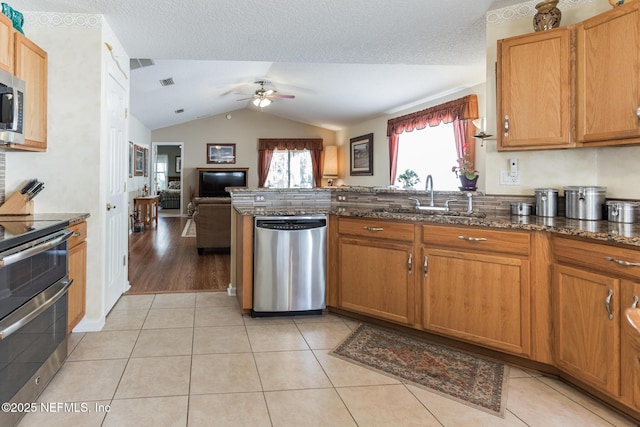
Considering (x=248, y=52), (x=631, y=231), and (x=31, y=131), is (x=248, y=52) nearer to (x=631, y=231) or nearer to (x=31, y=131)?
(x=31, y=131)

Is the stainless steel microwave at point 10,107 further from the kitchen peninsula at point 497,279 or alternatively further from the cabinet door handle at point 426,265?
the cabinet door handle at point 426,265

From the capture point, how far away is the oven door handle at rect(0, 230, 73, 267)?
1.49 metres

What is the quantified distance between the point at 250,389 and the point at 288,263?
1.11 metres

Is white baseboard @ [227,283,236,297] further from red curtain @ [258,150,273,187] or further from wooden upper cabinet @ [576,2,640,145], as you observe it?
red curtain @ [258,150,273,187]

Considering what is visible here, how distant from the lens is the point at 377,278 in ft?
9.21

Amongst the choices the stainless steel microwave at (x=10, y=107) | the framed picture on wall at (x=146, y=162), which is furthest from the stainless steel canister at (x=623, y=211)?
the framed picture on wall at (x=146, y=162)

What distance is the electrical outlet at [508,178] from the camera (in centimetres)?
277

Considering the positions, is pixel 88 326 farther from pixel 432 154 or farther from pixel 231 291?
pixel 432 154

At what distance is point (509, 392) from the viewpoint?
1.99 meters

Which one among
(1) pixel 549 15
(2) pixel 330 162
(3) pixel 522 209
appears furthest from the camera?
(2) pixel 330 162

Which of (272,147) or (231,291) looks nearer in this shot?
(231,291)

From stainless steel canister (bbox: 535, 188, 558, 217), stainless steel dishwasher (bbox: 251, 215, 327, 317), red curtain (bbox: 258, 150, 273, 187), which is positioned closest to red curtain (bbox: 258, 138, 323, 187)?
red curtain (bbox: 258, 150, 273, 187)

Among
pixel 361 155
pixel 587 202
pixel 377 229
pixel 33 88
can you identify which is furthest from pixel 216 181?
pixel 587 202

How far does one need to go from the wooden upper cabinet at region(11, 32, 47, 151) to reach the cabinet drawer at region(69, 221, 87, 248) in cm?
55
